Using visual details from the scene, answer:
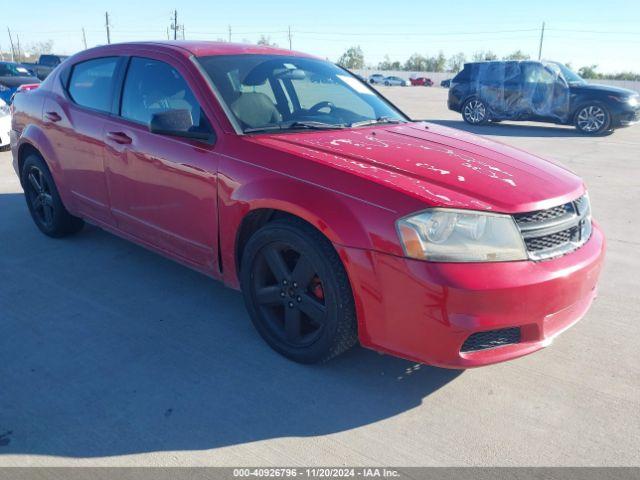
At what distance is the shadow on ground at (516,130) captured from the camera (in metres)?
13.9

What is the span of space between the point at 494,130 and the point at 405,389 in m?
13.0

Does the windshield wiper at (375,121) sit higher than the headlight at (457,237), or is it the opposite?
the windshield wiper at (375,121)

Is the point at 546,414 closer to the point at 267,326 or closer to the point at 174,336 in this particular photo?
the point at 267,326

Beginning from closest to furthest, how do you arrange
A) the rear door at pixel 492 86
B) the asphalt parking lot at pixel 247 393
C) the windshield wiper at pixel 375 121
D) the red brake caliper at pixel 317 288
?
the asphalt parking lot at pixel 247 393, the red brake caliper at pixel 317 288, the windshield wiper at pixel 375 121, the rear door at pixel 492 86

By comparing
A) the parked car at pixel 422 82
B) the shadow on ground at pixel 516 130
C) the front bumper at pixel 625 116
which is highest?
the front bumper at pixel 625 116

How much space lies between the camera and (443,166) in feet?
9.59

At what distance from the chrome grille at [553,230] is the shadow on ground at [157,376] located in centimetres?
88

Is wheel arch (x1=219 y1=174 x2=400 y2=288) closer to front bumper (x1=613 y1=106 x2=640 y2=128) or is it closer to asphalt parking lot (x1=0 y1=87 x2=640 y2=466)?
asphalt parking lot (x1=0 y1=87 x2=640 y2=466)

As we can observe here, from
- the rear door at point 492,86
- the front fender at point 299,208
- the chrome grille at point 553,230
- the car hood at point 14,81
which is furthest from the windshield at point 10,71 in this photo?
the chrome grille at point 553,230

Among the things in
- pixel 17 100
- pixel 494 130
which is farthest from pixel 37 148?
pixel 494 130

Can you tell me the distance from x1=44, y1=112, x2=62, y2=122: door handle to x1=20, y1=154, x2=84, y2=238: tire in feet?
1.45

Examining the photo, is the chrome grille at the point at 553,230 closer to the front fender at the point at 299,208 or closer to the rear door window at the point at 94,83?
the front fender at the point at 299,208

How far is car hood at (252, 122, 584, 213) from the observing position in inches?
103

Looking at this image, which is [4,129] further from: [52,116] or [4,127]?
[52,116]
